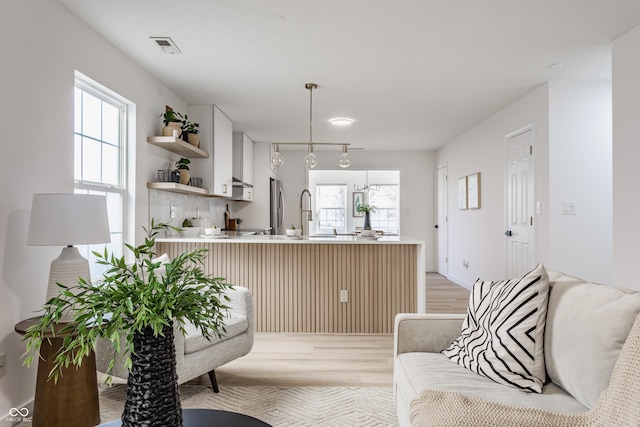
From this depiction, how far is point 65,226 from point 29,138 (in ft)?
2.21

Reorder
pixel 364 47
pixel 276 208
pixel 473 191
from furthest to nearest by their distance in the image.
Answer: pixel 276 208 → pixel 473 191 → pixel 364 47

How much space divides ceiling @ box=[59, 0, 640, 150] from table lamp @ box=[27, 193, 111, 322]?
4.21ft

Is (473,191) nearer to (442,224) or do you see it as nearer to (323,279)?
(442,224)

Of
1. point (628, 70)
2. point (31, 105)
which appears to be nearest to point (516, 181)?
point (628, 70)

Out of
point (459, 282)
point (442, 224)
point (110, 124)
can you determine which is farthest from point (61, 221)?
point (442, 224)

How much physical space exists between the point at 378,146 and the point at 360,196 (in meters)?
1.79

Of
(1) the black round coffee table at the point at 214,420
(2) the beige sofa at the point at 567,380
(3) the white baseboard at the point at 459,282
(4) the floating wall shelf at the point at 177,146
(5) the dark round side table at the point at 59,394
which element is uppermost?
(4) the floating wall shelf at the point at 177,146

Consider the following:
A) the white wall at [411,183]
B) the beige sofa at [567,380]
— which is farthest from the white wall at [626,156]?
the white wall at [411,183]

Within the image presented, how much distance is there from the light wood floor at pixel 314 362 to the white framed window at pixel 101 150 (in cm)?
133

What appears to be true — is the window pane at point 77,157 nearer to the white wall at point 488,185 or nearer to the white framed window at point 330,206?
the white wall at point 488,185

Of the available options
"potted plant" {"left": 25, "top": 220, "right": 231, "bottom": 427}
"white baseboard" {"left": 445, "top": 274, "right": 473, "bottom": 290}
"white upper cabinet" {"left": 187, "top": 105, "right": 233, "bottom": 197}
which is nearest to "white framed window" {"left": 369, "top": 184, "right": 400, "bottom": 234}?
"white baseboard" {"left": 445, "top": 274, "right": 473, "bottom": 290}

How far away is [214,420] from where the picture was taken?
4.43 ft

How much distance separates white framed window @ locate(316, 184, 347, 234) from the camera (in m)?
9.38

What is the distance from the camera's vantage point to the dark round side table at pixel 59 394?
2033mm
